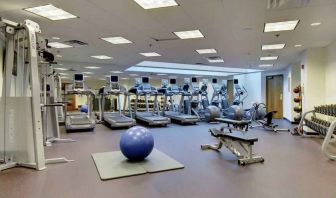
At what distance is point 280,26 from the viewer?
571 centimetres

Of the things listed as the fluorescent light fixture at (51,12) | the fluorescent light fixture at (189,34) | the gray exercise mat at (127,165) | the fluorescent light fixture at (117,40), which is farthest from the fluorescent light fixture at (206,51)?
the gray exercise mat at (127,165)

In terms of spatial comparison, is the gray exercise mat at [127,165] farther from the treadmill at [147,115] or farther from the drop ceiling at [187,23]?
the treadmill at [147,115]

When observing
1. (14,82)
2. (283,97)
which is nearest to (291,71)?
(283,97)

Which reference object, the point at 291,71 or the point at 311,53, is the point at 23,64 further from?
the point at 291,71

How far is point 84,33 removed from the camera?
655cm

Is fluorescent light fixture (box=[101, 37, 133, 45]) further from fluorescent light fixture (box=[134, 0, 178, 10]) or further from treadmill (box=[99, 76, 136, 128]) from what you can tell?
fluorescent light fixture (box=[134, 0, 178, 10])

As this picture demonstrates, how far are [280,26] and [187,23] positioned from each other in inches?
86.9

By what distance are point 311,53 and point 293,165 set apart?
5.17 metres

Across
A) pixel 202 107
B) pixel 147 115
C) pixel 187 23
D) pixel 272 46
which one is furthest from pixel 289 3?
pixel 202 107

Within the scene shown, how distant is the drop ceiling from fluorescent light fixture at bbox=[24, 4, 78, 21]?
174 mm

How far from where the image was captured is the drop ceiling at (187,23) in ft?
14.5

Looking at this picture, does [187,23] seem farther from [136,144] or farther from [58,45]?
[58,45]

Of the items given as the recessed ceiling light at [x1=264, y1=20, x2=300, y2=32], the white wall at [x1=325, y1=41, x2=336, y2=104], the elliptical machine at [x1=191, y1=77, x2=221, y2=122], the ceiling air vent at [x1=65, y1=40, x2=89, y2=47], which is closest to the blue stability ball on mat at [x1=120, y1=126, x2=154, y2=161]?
the recessed ceiling light at [x1=264, y1=20, x2=300, y2=32]

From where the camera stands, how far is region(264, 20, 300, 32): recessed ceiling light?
538cm
